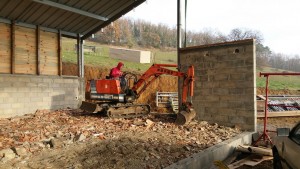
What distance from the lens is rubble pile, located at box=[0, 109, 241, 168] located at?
561 centimetres

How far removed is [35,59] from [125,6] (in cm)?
548

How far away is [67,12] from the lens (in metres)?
13.6

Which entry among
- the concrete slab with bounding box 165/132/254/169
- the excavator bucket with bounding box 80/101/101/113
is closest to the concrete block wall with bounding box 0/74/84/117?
the excavator bucket with bounding box 80/101/101/113

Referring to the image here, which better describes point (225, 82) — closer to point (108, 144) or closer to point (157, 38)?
point (108, 144)

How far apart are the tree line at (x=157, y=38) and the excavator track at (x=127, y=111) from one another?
5364 cm

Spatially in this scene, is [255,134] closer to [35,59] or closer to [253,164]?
[253,164]

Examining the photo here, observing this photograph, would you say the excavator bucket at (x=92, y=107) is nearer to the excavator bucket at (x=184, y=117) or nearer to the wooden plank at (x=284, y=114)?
the excavator bucket at (x=184, y=117)

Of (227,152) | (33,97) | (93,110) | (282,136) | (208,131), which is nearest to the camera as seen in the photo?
(282,136)

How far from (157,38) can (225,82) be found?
75.0m

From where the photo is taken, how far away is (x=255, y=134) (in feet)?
30.6

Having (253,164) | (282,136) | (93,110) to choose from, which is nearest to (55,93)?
(93,110)

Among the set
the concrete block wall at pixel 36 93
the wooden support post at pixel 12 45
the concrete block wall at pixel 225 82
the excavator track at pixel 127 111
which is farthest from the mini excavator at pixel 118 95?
the wooden support post at pixel 12 45

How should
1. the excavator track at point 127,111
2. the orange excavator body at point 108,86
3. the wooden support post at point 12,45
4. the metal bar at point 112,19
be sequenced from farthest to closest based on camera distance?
the metal bar at point 112,19, the wooden support post at point 12,45, the orange excavator body at point 108,86, the excavator track at point 127,111

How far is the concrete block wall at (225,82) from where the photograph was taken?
A: 959 cm
